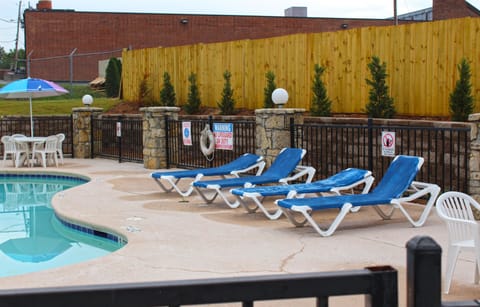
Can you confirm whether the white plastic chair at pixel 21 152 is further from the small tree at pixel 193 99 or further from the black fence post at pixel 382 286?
the black fence post at pixel 382 286

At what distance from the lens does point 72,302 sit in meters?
2.03

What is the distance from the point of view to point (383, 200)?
26.7 feet

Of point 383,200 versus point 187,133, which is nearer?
point 383,200

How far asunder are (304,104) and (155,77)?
6995 mm

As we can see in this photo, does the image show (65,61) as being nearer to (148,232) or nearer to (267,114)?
(267,114)

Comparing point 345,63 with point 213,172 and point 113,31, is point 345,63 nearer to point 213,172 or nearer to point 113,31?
point 213,172

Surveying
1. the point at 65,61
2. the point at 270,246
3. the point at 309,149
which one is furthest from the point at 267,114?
the point at 65,61

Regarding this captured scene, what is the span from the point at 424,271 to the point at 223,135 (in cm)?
1225

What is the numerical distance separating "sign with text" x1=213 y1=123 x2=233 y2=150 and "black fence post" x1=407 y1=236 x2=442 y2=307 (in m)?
11.9

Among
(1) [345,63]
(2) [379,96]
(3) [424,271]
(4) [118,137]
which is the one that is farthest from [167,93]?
(3) [424,271]

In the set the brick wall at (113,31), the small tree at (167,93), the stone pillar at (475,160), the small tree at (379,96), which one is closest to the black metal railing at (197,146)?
the small tree at (379,96)

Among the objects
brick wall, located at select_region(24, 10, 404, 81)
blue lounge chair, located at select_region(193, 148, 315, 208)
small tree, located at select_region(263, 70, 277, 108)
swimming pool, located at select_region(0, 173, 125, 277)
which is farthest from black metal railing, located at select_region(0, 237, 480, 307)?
brick wall, located at select_region(24, 10, 404, 81)

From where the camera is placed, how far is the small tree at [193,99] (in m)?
19.1

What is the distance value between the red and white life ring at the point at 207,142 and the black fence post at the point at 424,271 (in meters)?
12.5
